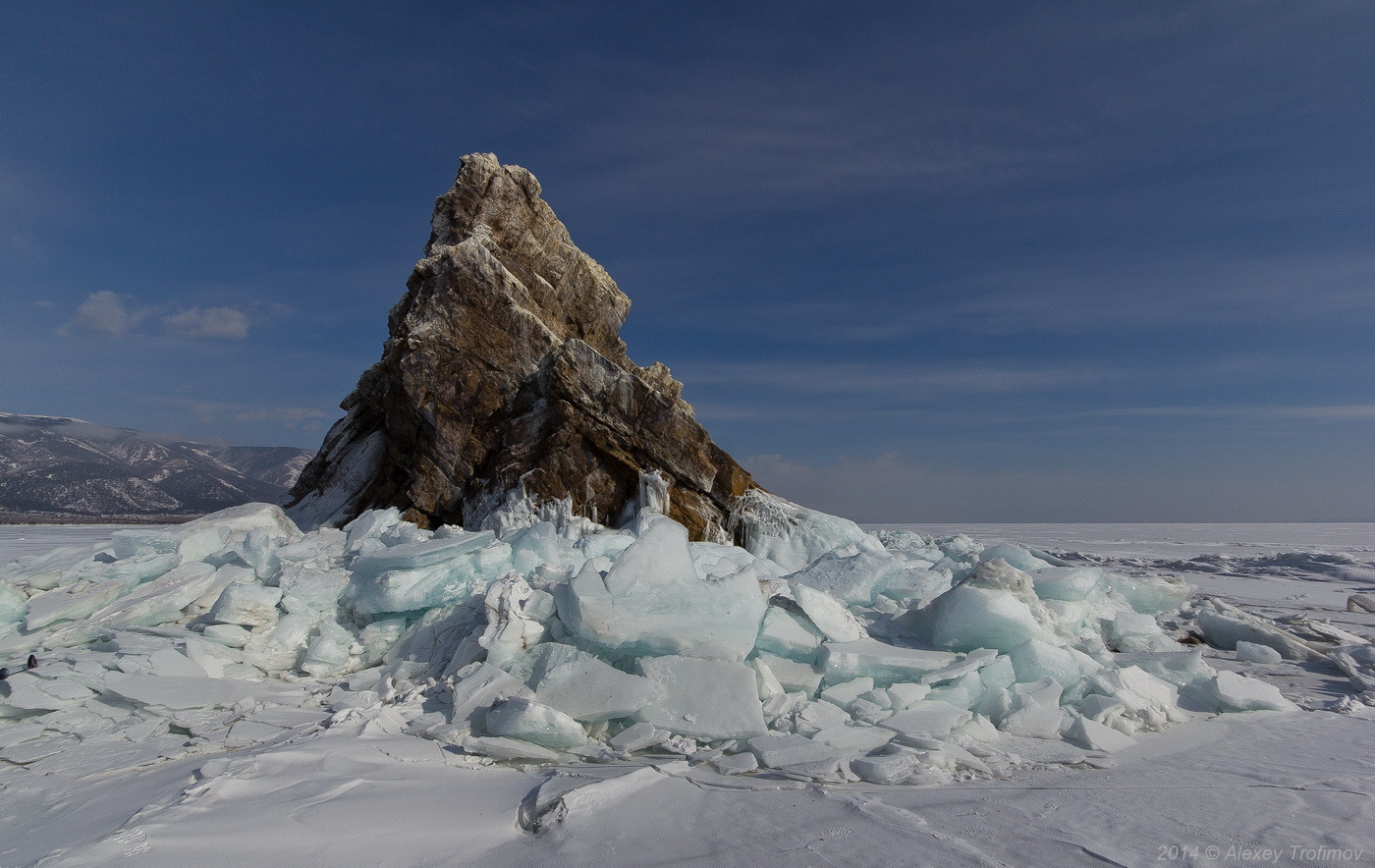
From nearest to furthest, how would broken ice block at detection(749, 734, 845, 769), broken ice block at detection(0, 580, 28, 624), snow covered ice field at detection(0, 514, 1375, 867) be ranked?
snow covered ice field at detection(0, 514, 1375, 867)
broken ice block at detection(749, 734, 845, 769)
broken ice block at detection(0, 580, 28, 624)

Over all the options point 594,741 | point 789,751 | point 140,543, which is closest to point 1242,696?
point 789,751

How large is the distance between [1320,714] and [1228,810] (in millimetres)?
2346

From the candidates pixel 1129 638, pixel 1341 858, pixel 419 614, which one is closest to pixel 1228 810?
pixel 1341 858

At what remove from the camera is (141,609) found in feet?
Result: 17.4

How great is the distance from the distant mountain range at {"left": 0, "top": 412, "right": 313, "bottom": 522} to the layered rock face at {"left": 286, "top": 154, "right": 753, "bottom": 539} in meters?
14.2

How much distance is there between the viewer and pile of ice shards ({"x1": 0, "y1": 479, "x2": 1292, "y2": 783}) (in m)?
3.60

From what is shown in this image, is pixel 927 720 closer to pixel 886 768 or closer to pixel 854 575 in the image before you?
pixel 886 768

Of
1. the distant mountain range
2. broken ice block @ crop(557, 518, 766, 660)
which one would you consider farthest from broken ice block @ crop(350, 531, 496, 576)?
the distant mountain range

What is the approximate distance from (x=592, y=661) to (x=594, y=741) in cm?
53

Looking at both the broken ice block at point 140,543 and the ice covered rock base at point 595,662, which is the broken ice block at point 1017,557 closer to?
the ice covered rock base at point 595,662

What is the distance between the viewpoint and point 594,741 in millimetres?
3641

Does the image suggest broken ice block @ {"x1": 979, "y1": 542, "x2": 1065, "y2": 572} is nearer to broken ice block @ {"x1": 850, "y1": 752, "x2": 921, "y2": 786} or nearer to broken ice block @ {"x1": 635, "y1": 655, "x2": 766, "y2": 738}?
broken ice block @ {"x1": 635, "y1": 655, "x2": 766, "y2": 738}

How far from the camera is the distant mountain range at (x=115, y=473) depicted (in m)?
43.1

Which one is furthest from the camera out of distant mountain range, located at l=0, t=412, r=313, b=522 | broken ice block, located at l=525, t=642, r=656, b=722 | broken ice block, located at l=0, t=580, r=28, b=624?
distant mountain range, located at l=0, t=412, r=313, b=522
